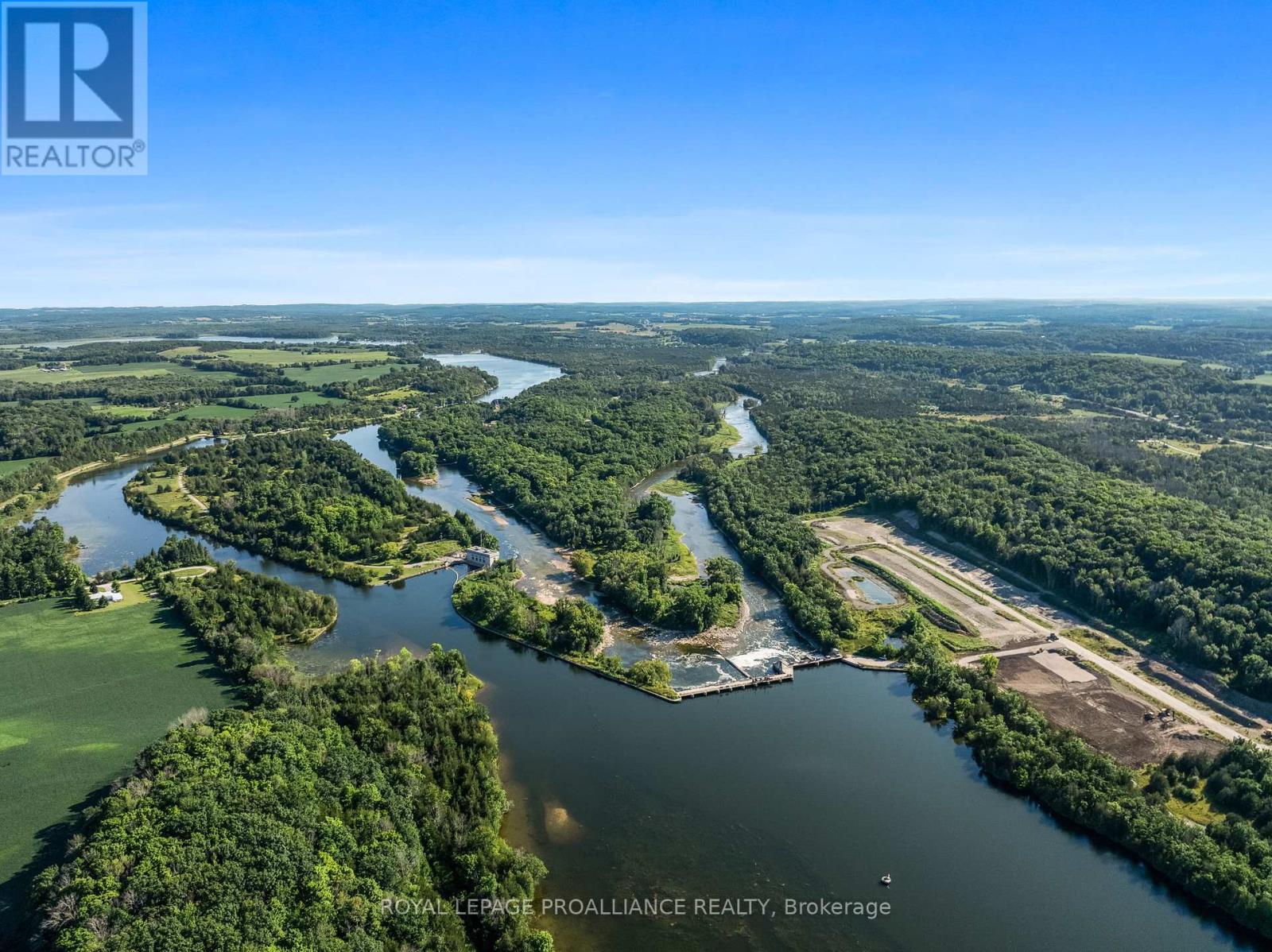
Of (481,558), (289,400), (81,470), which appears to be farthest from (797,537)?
(289,400)

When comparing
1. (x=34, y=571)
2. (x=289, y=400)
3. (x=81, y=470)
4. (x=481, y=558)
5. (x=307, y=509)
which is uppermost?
(x=289, y=400)

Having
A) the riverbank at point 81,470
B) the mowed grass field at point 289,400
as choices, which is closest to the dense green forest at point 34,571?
the riverbank at point 81,470

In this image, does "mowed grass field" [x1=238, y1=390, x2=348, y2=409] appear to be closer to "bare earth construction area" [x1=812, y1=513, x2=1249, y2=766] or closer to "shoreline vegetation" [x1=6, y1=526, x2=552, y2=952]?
"bare earth construction area" [x1=812, y1=513, x2=1249, y2=766]

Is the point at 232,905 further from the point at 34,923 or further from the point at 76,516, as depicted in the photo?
the point at 76,516

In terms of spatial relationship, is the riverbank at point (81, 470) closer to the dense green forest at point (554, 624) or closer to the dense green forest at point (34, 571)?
the dense green forest at point (34, 571)

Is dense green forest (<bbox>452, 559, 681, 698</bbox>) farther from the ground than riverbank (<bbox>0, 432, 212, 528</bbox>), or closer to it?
closer to it

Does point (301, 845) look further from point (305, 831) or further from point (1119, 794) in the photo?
point (1119, 794)

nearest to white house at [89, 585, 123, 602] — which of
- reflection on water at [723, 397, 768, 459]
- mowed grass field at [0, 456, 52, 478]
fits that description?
mowed grass field at [0, 456, 52, 478]
